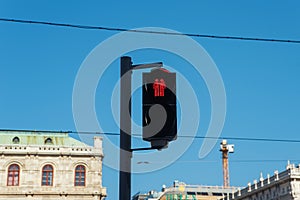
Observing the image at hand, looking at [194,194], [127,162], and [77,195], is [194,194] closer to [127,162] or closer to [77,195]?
[77,195]

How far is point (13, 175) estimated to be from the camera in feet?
217

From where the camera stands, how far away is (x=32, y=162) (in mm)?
66500

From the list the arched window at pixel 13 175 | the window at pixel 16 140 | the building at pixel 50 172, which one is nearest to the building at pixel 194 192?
the building at pixel 50 172

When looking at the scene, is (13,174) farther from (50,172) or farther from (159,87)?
(159,87)

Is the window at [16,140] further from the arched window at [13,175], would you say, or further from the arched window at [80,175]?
the arched window at [80,175]

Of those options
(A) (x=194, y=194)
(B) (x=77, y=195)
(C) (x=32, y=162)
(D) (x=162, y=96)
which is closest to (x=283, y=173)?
(B) (x=77, y=195)

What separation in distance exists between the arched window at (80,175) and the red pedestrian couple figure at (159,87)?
204ft

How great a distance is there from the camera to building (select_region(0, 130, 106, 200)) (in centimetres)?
6581

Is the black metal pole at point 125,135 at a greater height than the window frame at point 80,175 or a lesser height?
lesser

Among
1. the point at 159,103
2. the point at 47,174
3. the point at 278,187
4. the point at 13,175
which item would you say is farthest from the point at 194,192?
the point at 159,103

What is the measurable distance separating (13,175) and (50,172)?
447 cm

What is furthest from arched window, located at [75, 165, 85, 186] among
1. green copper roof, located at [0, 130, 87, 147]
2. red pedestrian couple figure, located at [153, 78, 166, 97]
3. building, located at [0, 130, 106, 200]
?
red pedestrian couple figure, located at [153, 78, 166, 97]

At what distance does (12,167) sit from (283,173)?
38.7m

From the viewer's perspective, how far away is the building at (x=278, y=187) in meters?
75.6
